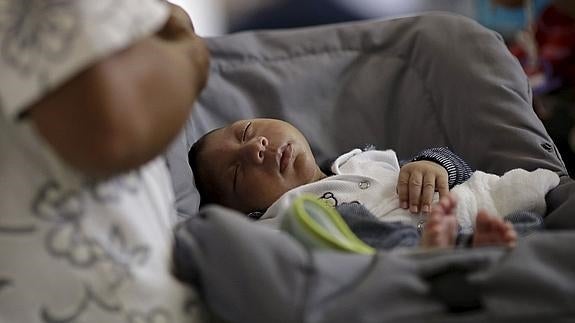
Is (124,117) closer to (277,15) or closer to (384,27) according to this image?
(384,27)

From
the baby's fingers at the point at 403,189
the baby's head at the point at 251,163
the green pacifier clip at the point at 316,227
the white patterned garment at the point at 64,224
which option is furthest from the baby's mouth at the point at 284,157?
the white patterned garment at the point at 64,224

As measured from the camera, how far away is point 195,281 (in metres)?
0.79

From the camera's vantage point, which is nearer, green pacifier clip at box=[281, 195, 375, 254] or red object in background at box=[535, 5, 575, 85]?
green pacifier clip at box=[281, 195, 375, 254]

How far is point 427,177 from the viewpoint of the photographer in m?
1.12

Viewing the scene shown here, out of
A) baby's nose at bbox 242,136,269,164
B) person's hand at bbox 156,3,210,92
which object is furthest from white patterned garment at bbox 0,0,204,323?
baby's nose at bbox 242,136,269,164

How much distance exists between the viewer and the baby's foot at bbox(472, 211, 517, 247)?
0.86 meters

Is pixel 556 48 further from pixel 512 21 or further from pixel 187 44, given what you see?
pixel 187 44

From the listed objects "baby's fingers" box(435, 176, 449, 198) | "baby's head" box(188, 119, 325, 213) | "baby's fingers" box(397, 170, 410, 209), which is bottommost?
"baby's head" box(188, 119, 325, 213)

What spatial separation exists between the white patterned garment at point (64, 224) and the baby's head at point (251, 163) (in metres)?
0.45

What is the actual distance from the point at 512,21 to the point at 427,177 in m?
1.84

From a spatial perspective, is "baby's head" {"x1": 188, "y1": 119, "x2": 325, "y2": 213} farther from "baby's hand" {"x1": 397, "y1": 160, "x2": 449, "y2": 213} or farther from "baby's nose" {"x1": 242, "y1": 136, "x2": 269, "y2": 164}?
"baby's hand" {"x1": 397, "y1": 160, "x2": 449, "y2": 213}

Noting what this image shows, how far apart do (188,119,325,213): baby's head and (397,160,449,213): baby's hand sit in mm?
155

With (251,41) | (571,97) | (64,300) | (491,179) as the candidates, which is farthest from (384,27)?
(571,97)

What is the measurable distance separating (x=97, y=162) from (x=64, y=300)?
14 centimetres
